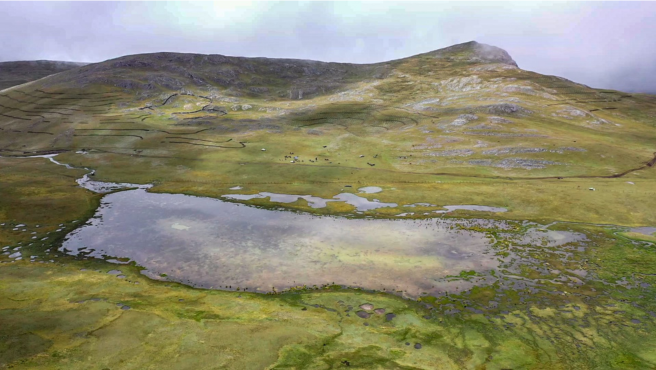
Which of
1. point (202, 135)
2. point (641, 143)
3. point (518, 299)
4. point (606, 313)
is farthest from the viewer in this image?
point (202, 135)

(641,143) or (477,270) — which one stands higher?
(641,143)

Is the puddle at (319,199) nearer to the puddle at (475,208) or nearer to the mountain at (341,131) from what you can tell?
the mountain at (341,131)

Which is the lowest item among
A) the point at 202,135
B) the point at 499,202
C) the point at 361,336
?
the point at 361,336

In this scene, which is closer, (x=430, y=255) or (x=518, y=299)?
(x=518, y=299)

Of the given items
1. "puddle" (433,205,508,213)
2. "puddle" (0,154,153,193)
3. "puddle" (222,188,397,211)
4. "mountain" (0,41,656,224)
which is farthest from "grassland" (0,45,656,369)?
"puddle" (0,154,153,193)

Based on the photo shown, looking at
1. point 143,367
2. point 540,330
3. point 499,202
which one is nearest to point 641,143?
point 499,202

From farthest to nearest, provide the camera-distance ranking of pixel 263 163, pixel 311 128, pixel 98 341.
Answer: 1. pixel 311 128
2. pixel 263 163
3. pixel 98 341

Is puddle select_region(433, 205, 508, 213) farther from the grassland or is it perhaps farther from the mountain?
the mountain

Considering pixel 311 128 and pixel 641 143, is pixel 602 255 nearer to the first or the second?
pixel 641 143

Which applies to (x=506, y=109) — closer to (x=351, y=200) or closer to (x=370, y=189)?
(x=370, y=189)
